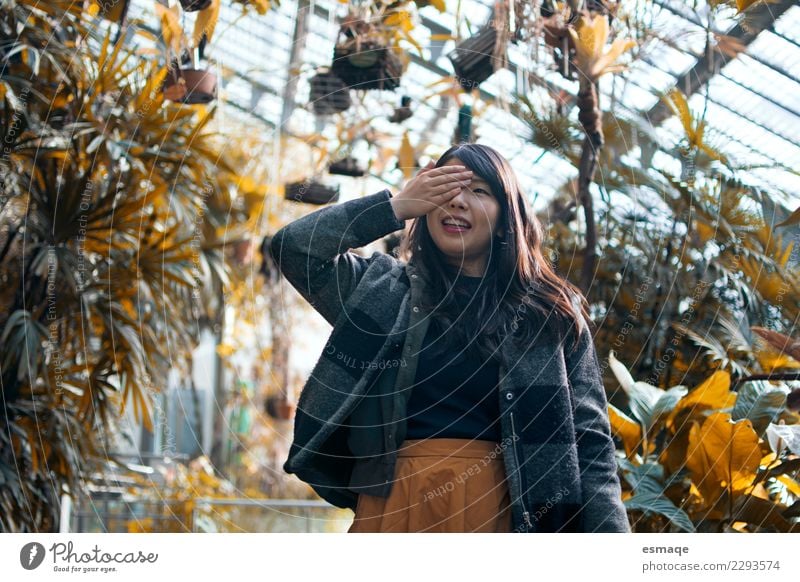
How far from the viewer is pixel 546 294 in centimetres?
179

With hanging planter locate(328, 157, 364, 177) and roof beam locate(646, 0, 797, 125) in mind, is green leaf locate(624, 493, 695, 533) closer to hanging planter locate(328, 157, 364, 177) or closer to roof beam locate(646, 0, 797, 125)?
roof beam locate(646, 0, 797, 125)

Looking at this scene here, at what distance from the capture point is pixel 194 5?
256cm

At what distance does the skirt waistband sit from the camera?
1.61 m

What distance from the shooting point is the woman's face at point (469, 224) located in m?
1.76

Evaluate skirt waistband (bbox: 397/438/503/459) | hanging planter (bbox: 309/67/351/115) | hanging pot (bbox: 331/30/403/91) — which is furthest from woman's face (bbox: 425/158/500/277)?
hanging planter (bbox: 309/67/351/115)

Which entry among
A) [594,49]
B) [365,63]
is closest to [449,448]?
[594,49]

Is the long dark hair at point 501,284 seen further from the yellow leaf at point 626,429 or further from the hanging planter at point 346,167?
the hanging planter at point 346,167

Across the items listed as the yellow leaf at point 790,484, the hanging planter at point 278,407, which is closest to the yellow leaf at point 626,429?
the yellow leaf at point 790,484

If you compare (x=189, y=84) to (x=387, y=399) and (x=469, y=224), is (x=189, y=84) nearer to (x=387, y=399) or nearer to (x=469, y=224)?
(x=469, y=224)
